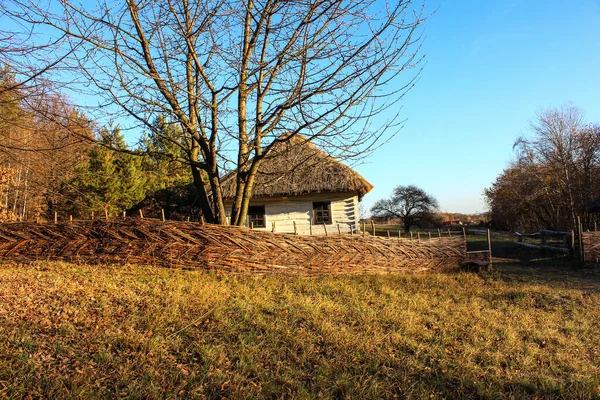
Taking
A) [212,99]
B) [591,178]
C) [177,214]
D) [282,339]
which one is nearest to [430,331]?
[282,339]

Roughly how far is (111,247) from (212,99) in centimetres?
331

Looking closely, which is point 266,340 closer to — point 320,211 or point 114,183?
point 320,211

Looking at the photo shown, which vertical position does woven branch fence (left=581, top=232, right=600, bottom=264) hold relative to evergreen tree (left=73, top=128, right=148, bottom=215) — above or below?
below

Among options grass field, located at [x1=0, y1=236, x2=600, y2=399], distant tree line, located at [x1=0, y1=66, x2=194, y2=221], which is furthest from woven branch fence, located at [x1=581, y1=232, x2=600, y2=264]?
distant tree line, located at [x1=0, y1=66, x2=194, y2=221]

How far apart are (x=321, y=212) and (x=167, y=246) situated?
10126 mm

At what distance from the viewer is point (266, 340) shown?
13.1ft

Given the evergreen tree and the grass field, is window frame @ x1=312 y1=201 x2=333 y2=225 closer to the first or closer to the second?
the evergreen tree

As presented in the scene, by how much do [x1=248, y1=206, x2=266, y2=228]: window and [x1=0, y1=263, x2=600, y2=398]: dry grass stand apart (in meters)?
9.67

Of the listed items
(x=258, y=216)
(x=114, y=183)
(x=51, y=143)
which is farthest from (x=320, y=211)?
(x=51, y=143)

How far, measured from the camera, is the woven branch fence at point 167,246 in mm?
6746

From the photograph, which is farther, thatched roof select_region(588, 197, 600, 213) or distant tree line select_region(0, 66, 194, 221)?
thatched roof select_region(588, 197, 600, 213)

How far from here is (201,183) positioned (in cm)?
772

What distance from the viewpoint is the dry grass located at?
309 centimetres

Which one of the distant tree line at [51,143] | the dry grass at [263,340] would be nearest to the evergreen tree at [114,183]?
the distant tree line at [51,143]
